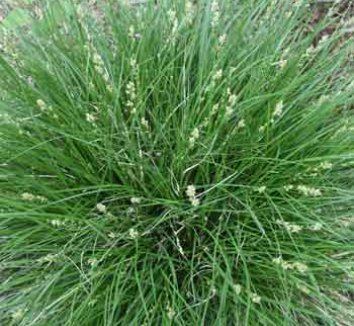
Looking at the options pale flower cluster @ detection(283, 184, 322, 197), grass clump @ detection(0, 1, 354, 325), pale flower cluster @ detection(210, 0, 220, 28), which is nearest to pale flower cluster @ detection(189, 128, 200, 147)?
grass clump @ detection(0, 1, 354, 325)

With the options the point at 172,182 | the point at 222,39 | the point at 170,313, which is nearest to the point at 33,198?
the point at 172,182

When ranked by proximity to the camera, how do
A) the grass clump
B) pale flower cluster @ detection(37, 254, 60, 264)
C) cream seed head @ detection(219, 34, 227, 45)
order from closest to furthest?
pale flower cluster @ detection(37, 254, 60, 264) → the grass clump → cream seed head @ detection(219, 34, 227, 45)

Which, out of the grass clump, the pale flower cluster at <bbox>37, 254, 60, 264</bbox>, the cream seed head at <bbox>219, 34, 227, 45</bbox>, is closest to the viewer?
the pale flower cluster at <bbox>37, 254, 60, 264</bbox>

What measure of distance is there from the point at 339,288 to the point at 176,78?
1.00 m

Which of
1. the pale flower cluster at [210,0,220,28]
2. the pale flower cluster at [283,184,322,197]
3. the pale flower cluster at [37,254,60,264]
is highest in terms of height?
the pale flower cluster at [210,0,220,28]

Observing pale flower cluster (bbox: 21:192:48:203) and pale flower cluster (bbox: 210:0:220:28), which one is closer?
pale flower cluster (bbox: 21:192:48:203)

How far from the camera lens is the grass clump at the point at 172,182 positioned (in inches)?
65.2

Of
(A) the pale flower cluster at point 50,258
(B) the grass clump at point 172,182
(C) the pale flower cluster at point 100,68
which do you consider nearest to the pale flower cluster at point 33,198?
(B) the grass clump at point 172,182

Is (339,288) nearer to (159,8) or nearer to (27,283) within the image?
(27,283)

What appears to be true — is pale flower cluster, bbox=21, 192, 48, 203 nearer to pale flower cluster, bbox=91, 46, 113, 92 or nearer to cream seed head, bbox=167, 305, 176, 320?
pale flower cluster, bbox=91, 46, 113, 92

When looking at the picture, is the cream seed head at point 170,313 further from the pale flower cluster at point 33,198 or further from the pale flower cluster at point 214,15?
the pale flower cluster at point 214,15

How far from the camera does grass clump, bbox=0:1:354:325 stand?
1656mm

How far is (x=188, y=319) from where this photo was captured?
1.68m

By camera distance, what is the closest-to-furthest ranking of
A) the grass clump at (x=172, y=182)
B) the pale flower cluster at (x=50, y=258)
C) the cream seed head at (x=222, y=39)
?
the pale flower cluster at (x=50, y=258) < the grass clump at (x=172, y=182) < the cream seed head at (x=222, y=39)
